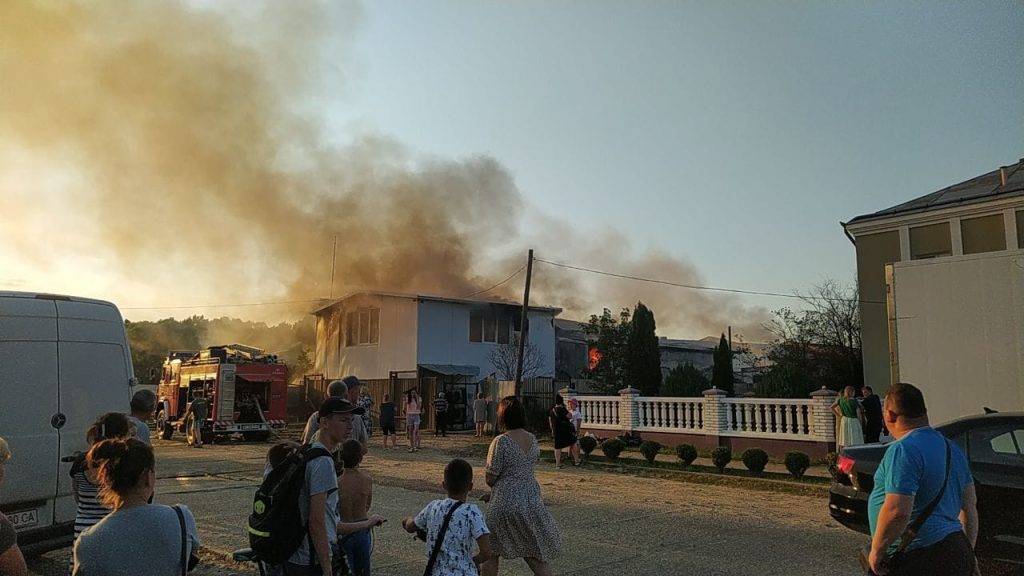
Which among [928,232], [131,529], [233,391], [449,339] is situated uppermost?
[928,232]

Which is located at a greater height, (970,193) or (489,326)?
(970,193)

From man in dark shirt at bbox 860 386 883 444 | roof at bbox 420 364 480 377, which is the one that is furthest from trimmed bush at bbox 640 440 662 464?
roof at bbox 420 364 480 377

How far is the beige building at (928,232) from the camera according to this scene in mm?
17016

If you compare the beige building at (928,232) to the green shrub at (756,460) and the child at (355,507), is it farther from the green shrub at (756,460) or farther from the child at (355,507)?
the child at (355,507)

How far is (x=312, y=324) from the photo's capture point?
42.5 metres

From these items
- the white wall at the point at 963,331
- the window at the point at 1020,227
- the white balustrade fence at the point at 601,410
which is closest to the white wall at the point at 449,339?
the white balustrade fence at the point at 601,410

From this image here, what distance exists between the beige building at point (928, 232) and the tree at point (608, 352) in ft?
38.3

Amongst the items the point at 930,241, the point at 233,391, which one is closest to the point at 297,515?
the point at 930,241

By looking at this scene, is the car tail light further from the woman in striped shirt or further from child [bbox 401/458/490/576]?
the woman in striped shirt

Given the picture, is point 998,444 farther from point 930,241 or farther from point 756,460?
point 930,241

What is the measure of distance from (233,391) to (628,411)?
12180 mm

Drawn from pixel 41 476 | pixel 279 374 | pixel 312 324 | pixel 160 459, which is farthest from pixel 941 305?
pixel 312 324

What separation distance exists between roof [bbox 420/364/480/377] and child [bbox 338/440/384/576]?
78.1 ft

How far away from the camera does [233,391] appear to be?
2183 cm
